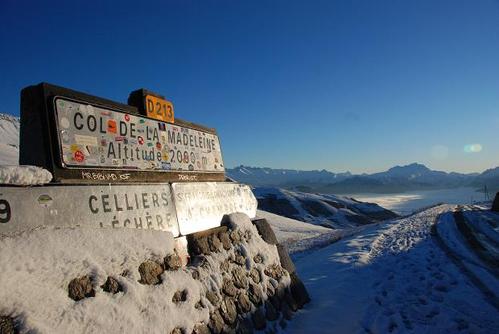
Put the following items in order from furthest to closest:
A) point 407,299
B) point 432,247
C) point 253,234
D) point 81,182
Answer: point 432,247 → point 407,299 → point 253,234 → point 81,182

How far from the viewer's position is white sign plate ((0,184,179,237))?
2.80 meters

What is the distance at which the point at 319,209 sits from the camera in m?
87.0

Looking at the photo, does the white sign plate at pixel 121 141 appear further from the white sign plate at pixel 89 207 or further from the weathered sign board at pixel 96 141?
the white sign plate at pixel 89 207

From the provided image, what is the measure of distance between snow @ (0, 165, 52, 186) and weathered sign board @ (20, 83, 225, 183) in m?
0.21

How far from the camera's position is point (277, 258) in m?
6.09

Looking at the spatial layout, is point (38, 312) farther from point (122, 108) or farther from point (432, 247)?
point (432, 247)

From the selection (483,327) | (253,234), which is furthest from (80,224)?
(483,327)

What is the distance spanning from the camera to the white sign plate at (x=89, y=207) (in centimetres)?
280

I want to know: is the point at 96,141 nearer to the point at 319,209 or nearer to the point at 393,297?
the point at 393,297

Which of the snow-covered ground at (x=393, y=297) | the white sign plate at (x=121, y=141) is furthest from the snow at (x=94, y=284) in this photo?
the snow-covered ground at (x=393, y=297)

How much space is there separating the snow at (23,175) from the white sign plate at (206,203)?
1.77 m

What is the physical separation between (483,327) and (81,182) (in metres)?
5.59

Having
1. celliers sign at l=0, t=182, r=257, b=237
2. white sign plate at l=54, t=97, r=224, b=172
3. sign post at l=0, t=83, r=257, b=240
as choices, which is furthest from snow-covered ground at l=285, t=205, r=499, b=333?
white sign plate at l=54, t=97, r=224, b=172

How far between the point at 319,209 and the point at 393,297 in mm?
82161
